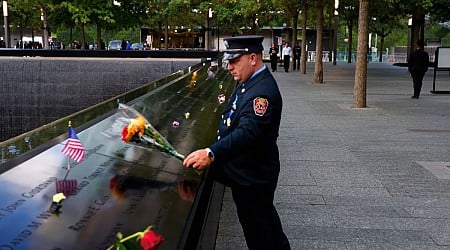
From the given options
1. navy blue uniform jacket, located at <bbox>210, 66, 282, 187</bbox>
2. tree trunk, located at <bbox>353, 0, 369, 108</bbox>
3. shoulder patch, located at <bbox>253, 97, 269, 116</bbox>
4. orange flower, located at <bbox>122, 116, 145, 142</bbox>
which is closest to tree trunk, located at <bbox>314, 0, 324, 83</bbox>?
tree trunk, located at <bbox>353, 0, 369, 108</bbox>

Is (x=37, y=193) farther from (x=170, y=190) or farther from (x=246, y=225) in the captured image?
(x=246, y=225)

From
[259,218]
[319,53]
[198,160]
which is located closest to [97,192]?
[198,160]

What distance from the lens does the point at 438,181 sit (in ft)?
24.1

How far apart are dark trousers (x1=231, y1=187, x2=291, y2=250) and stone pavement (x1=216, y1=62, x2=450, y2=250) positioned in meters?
1.09

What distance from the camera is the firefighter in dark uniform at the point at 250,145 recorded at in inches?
134

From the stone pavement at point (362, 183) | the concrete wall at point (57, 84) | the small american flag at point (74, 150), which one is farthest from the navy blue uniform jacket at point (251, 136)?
the concrete wall at point (57, 84)

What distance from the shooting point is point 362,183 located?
23.8 feet

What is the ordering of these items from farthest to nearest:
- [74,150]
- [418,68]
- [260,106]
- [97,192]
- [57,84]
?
[418,68] → [57,84] → [260,106] → [74,150] → [97,192]

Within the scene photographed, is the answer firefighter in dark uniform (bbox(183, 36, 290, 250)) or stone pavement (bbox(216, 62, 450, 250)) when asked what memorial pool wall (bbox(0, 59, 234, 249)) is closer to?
firefighter in dark uniform (bbox(183, 36, 290, 250))

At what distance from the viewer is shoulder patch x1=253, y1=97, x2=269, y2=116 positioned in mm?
3443

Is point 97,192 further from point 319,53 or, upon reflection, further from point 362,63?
point 319,53

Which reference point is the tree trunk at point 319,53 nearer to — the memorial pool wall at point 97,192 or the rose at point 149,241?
the memorial pool wall at point 97,192

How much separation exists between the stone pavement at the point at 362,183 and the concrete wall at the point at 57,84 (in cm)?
397

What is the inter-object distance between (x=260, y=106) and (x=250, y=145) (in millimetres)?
244
